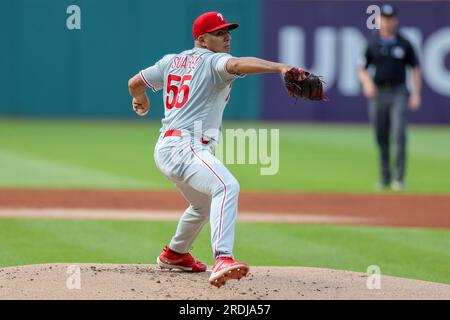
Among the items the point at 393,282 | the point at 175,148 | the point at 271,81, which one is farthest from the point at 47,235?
the point at 271,81

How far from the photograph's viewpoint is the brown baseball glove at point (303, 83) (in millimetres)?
6055

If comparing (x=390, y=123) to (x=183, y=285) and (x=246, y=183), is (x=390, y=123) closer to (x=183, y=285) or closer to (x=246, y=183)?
A: (x=246, y=183)

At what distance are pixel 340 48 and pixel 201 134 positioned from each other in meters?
16.9

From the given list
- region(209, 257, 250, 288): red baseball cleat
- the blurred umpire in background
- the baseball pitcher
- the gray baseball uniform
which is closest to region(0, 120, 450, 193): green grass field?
the blurred umpire in background

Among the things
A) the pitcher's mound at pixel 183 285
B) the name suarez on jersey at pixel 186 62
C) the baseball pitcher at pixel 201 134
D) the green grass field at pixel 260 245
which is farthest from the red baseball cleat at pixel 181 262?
the name suarez on jersey at pixel 186 62

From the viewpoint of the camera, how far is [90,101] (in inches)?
943

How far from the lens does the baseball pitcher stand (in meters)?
6.43

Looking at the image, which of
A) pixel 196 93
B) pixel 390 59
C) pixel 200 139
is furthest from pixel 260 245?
pixel 390 59

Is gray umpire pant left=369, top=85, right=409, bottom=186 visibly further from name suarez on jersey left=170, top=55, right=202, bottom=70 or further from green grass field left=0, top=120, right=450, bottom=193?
name suarez on jersey left=170, top=55, right=202, bottom=70

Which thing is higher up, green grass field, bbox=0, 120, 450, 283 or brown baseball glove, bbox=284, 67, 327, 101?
brown baseball glove, bbox=284, 67, 327, 101

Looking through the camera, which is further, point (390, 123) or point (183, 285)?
point (390, 123)

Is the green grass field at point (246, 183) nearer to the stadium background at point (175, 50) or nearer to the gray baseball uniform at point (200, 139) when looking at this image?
the stadium background at point (175, 50)

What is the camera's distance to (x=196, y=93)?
6.81 meters
